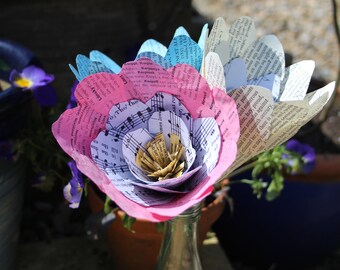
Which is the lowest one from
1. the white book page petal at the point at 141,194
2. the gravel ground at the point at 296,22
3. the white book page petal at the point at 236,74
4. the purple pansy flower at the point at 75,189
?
the gravel ground at the point at 296,22

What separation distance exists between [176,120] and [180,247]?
0.30 metres

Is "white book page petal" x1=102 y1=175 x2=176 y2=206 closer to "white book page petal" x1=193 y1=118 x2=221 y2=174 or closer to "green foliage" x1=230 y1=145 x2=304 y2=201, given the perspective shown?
"white book page petal" x1=193 y1=118 x2=221 y2=174

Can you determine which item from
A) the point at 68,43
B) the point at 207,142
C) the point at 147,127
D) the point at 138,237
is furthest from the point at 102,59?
the point at 68,43

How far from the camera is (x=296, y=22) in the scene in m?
3.48

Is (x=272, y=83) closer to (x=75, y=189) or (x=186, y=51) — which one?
(x=186, y=51)

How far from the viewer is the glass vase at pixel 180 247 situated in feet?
3.66

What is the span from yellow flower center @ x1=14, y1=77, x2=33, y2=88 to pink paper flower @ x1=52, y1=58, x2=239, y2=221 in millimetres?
439

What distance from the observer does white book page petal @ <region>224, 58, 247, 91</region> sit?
98 centimetres

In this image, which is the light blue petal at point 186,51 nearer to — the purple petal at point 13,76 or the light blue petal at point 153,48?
the light blue petal at point 153,48

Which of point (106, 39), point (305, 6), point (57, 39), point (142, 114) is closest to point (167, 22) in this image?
point (106, 39)

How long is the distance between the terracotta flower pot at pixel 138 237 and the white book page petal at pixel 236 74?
60 centimetres

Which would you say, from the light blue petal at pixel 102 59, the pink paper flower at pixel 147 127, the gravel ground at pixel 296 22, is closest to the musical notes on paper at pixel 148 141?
the pink paper flower at pixel 147 127

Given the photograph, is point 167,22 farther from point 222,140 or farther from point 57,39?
point 222,140

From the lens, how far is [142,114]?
0.99 metres
